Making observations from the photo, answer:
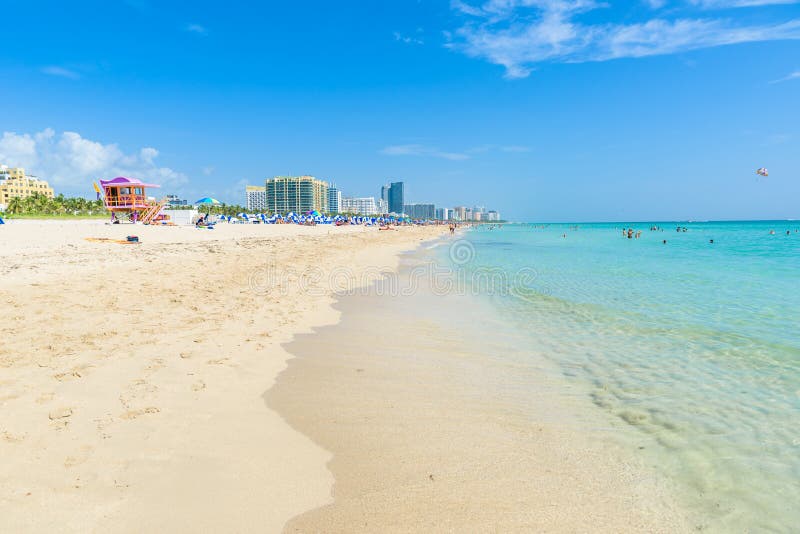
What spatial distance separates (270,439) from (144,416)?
4.15 feet

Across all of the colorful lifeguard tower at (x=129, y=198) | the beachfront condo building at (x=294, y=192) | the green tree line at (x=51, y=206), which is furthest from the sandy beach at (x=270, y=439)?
the beachfront condo building at (x=294, y=192)

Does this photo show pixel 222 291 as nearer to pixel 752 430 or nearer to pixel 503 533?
pixel 503 533

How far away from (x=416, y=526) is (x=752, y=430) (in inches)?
145

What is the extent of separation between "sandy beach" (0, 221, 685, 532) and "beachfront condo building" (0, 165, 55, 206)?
157 metres

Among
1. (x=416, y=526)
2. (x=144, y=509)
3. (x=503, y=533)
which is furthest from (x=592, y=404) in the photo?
(x=144, y=509)

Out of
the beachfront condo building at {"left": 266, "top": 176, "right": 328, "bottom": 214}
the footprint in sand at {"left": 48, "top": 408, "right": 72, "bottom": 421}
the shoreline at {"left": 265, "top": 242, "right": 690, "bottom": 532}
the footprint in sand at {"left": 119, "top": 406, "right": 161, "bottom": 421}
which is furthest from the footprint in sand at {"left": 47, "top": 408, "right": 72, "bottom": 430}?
the beachfront condo building at {"left": 266, "top": 176, "right": 328, "bottom": 214}

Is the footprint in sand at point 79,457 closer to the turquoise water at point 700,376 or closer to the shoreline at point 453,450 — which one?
the shoreline at point 453,450

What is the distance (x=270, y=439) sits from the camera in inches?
136

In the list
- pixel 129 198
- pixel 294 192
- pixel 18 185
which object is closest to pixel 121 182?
pixel 129 198

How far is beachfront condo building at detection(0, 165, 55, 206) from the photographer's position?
125375 millimetres

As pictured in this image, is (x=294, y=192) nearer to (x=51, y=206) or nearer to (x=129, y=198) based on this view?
(x=51, y=206)

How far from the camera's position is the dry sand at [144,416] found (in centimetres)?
252

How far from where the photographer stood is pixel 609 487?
2.95m

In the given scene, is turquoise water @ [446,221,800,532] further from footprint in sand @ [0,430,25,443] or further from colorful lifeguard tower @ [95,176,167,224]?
colorful lifeguard tower @ [95,176,167,224]
